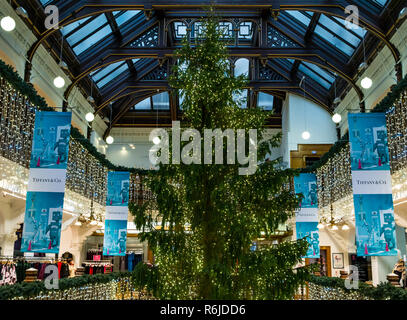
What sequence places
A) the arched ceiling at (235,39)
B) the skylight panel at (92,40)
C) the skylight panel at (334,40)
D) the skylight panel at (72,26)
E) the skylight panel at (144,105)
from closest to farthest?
the arched ceiling at (235,39) → the skylight panel at (72,26) → the skylight panel at (334,40) → the skylight panel at (92,40) → the skylight panel at (144,105)

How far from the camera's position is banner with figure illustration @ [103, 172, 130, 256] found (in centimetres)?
1312

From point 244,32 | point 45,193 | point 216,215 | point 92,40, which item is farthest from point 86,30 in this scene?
point 216,215

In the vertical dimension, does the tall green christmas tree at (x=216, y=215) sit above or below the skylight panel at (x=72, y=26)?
below

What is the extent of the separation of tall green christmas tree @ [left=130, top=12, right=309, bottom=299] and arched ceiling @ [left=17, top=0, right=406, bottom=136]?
16.7ft

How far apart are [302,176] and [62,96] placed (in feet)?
28.3

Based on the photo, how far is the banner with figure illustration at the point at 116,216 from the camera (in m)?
13.1

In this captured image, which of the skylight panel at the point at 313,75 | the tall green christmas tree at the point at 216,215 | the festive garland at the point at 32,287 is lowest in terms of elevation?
the festive garland at the point at 32,287

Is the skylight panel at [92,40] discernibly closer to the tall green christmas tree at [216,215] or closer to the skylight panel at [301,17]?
the skylight panel at [301,17]

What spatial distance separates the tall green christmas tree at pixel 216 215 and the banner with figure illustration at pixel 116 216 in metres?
7.21

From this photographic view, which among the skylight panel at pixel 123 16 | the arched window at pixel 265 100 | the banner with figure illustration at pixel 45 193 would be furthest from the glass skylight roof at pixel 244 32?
the banner with figure illustration at pixel 45 193

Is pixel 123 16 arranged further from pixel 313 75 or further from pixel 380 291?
pixel 380 291

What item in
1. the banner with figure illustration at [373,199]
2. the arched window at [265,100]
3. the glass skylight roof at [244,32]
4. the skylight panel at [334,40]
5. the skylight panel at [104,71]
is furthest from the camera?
the arched window at [265,100]

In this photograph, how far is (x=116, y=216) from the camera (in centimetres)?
1339
